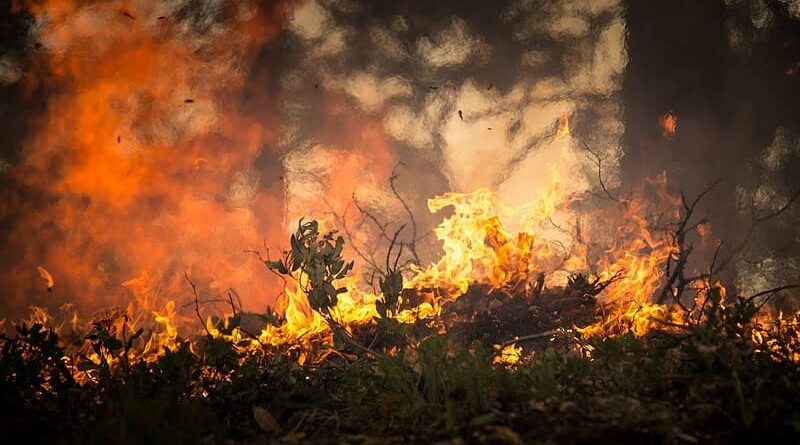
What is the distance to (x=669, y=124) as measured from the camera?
42.0ft

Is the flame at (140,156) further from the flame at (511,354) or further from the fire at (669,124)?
the fire at (669,124)

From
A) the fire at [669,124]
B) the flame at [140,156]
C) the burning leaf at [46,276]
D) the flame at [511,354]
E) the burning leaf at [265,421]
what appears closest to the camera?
the burning leaf at [265,421]

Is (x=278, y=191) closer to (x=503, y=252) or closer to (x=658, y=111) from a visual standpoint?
(x=503, y=252)

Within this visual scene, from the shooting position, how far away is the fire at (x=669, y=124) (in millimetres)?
12742

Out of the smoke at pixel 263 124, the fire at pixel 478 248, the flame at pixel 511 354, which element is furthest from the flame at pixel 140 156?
the flame at pixel 511 354

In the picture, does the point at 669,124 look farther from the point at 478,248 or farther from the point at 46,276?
the point at 46,276

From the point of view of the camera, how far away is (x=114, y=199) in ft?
37.6

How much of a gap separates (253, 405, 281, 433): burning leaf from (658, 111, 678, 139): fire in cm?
1296

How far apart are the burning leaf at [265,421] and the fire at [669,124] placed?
13.0 m

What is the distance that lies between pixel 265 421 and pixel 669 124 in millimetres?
13040

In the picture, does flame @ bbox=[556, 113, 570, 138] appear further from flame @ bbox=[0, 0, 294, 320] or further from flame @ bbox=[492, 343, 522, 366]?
flame @ bbox=[492, 343, 522, 366]

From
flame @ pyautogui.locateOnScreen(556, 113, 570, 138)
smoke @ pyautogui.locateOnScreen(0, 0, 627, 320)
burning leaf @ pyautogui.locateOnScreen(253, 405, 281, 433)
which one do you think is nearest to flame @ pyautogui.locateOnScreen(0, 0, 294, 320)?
smoke @ pyautogui.locateOnScreen(0, 0, 627, 320)

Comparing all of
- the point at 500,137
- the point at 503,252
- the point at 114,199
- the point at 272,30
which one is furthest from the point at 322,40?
the point at 503,252

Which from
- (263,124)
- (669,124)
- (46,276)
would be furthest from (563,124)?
(46,276)
